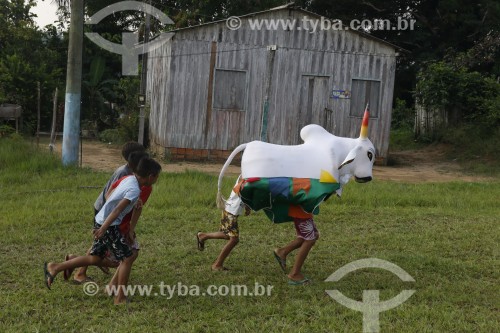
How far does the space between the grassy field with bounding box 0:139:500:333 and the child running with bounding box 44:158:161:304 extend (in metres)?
0.22

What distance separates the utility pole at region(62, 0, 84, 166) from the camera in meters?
10.3

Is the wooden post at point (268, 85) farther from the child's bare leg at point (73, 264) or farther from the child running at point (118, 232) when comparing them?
the child's bare leg at point (73, 264)

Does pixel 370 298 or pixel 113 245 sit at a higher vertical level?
pixel 113 245

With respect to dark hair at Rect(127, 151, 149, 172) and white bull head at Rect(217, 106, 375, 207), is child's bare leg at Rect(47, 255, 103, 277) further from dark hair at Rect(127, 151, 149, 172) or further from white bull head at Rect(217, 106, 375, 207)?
white bull head at Rect(217, 106, 375, 207)

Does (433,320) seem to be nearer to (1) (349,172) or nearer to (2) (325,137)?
(1) (349,172)

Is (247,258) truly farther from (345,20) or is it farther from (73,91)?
(345,20)

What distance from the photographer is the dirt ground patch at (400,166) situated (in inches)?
468

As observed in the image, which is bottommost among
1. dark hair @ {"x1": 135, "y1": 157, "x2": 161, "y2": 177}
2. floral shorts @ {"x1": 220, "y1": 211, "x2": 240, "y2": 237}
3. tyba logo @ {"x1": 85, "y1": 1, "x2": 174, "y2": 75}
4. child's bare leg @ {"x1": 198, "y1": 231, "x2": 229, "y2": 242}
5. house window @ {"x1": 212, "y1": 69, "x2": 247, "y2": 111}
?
child's bare leg @ {"x1": 198, "y1": 231, "x2": 229, "y2": 242}

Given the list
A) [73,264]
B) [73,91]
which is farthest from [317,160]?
[73,91]

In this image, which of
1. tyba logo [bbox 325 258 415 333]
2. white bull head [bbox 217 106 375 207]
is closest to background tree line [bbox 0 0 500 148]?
tyba logo [bbox 325 258 415 333]

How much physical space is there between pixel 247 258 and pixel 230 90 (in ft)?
25.7

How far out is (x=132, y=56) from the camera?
22.4 meters

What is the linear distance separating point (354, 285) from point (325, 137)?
1.30 m

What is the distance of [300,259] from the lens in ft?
16.3
